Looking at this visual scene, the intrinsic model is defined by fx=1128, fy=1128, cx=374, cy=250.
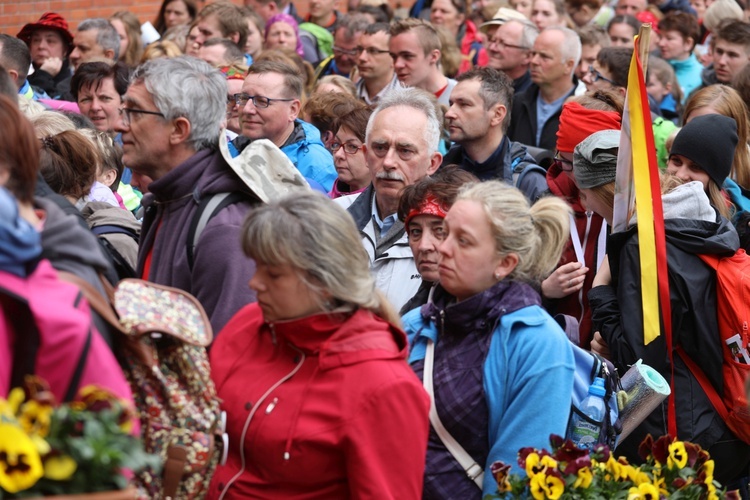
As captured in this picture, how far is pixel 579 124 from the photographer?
5637mm

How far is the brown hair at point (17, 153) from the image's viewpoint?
2.59m

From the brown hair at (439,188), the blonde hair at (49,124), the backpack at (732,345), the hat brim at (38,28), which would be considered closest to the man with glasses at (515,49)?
the hat brim at (38,28)

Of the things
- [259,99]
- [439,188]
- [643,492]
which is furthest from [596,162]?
[259,99]

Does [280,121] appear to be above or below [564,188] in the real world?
below

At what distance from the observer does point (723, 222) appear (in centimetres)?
479

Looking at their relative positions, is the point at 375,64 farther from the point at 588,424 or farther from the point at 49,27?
the point at 588,424

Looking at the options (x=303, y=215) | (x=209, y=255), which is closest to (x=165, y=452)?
(x=303, y=215)

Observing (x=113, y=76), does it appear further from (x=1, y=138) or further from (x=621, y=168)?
(x=1, y=138)

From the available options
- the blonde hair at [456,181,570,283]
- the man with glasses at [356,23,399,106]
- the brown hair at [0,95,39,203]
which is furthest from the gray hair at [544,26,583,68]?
the brown hair at [0,95,39,203]

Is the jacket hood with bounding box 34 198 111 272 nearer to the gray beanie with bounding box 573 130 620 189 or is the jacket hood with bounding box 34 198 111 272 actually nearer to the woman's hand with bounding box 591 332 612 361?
the woman's hand with bounding box 591 332 612 361

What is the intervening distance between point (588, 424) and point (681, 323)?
38.3 inches

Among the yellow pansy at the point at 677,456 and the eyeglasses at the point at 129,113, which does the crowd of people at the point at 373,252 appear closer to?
the eyeglasses at the point at 129,113

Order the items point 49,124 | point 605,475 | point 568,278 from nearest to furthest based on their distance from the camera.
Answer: point 605,475, point 568,278, point 49,124

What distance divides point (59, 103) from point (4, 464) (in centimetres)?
632
